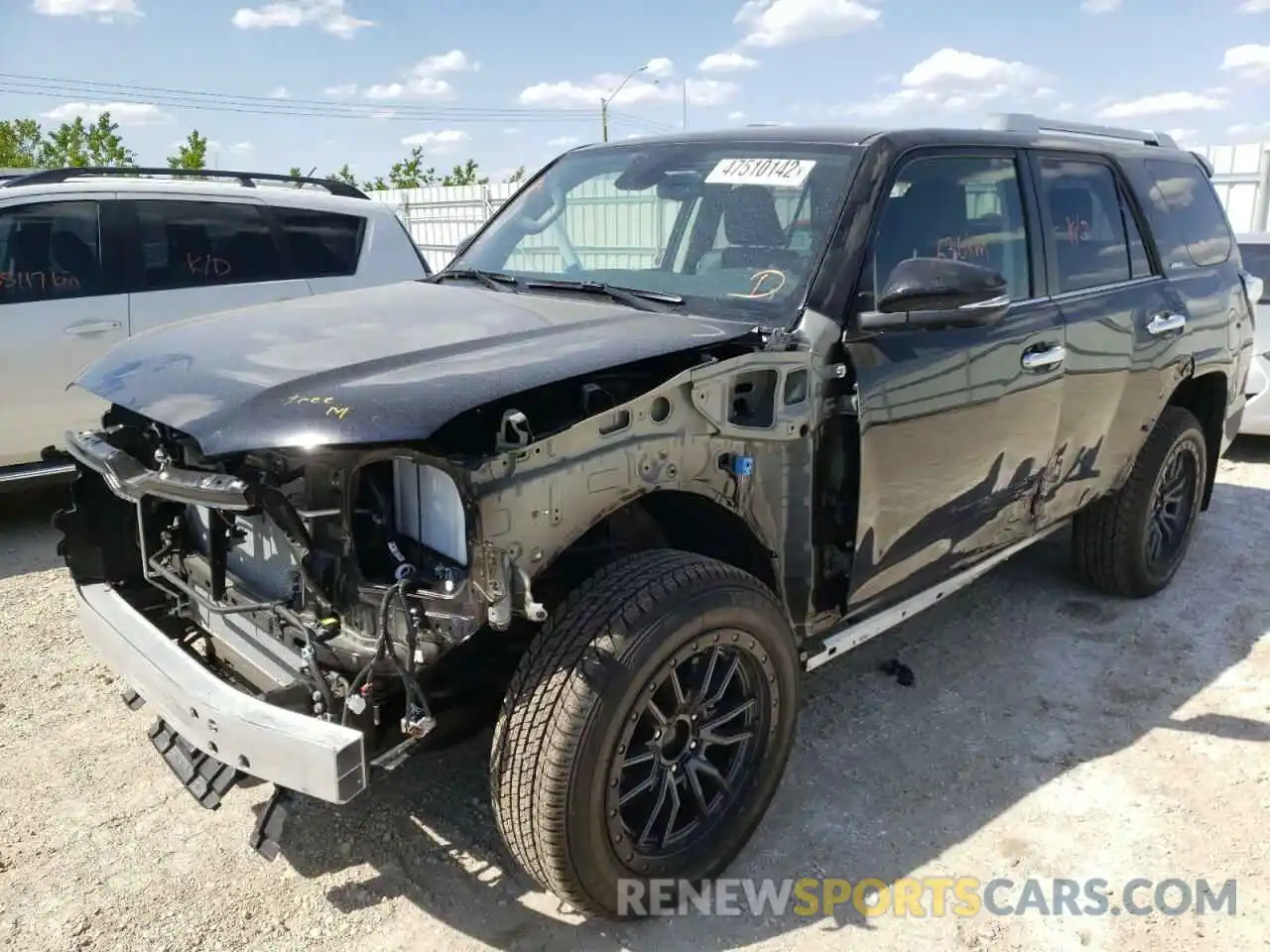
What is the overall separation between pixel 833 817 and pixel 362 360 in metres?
1.94

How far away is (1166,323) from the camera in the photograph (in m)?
4.38

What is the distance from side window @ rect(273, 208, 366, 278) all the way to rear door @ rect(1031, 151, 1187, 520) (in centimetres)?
449

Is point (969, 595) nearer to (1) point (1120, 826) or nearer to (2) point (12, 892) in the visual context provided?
(1) point (1120, 826)

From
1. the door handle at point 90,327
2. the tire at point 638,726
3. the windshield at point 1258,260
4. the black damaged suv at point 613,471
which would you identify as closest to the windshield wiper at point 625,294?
the black damaged suv at point 613,471

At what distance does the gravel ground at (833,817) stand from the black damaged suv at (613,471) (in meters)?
0.33

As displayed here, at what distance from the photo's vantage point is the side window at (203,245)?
6.02 metres

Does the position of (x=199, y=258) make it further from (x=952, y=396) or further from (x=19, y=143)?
(x=19, y=143)

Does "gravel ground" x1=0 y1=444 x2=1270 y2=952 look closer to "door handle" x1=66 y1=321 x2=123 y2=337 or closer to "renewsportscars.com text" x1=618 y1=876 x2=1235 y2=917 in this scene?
"renewsportscars.com text" x1=618 y1=876 x2=1235 y2=917

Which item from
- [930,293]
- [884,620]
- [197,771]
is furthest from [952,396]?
[197,771]

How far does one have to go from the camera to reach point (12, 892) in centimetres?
280

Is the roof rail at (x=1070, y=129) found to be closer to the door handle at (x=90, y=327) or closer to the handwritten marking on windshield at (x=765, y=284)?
the handwritten marking on windshield at (x=765, y=284)

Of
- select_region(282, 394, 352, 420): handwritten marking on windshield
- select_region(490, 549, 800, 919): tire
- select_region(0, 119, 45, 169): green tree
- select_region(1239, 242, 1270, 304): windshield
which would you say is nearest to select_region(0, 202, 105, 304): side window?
select_region(282, 394, 352, 420): handwritten marking on windshield

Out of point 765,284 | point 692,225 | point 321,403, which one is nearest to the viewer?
point 321,403

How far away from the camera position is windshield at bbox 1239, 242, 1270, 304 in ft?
25.5
